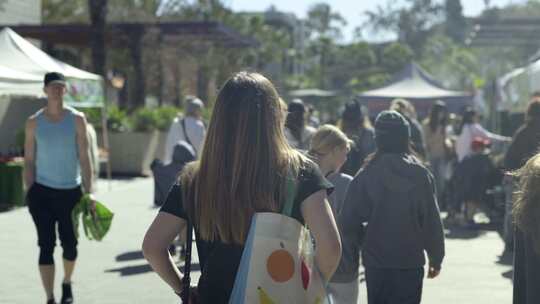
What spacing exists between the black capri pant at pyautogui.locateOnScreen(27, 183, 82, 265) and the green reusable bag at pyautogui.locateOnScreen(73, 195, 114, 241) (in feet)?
0.15

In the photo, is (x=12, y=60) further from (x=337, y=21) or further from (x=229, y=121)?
(x=337, y=21)

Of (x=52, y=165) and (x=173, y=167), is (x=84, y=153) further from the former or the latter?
(x=173, y=167)

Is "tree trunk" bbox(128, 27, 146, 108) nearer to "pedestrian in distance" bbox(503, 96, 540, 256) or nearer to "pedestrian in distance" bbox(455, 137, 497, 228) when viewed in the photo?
"pedestrian in distance" bbox(455, 137, 497, 228)

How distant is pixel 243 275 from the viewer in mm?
3211

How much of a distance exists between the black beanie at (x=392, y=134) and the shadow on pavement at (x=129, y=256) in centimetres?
501

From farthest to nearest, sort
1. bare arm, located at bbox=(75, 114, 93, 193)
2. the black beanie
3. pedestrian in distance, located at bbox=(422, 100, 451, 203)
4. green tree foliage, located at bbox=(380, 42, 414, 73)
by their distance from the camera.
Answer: green tree foliage, located at bbox=(380, 42, 414, 73) → pedestrian in distance, located at bbox=(422, 100, 451, 203) → bare arm, located at bbox=(75, 114, 93, 193) → the black beanie

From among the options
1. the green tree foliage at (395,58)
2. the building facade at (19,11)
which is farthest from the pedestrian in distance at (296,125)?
the green tree foliage at (395,58)

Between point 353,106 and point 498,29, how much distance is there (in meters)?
16.0

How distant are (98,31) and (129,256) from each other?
1539 centimetres

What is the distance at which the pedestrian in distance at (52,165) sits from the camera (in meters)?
7.21

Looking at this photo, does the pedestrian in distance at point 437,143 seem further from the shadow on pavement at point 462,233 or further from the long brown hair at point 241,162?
the long brown hair at point 241,162

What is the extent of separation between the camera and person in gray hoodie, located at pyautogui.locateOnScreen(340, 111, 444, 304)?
5.46 meters

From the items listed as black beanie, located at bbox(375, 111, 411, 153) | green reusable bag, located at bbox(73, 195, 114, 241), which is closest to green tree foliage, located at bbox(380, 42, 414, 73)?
green reusable bag, located at bbox(73, 195, 114, 241)

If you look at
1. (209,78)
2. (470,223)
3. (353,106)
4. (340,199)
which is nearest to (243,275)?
(340,199)
